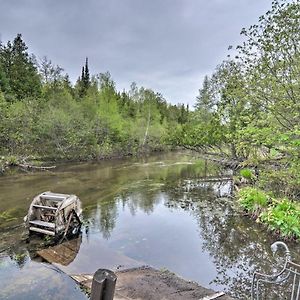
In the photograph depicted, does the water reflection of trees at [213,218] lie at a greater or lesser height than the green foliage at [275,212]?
lesser

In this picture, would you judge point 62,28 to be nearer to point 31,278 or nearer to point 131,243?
point 131,243

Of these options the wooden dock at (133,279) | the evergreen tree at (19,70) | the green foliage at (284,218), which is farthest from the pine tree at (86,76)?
the wooden dock at (133,279)

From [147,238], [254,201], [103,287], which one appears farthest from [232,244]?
[103,287]

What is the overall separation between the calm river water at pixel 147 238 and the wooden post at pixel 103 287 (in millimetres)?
3924

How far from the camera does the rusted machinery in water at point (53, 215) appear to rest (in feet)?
23.9

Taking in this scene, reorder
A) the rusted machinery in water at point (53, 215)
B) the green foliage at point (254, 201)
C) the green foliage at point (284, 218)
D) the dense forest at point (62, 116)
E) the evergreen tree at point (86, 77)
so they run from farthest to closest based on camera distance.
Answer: the evergreen tree at point (86, 77)
the dense forest at point (62, 116)
the green foliage at point (254, 201)
the green foliage at point (284, 218)
the rusted machinery in water at point (53, 215)

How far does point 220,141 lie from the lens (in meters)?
22.6

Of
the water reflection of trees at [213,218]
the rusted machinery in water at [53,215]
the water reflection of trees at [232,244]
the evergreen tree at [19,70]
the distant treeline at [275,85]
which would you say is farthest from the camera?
the evergreen tree at [19,70]

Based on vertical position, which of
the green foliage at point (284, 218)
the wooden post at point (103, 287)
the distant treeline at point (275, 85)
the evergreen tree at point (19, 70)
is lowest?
the green foliage at point (284, 218)

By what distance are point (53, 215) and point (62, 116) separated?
762 inches

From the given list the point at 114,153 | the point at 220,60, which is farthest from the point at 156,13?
the point at 114,153

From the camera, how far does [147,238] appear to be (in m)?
8.30

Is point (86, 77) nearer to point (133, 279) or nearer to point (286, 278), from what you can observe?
point (133, 279)

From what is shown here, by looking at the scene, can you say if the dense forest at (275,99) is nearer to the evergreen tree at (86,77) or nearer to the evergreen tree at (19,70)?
the evergreen tree at (19,70)
